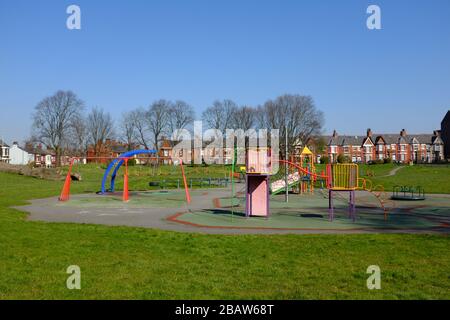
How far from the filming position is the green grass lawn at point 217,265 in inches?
243

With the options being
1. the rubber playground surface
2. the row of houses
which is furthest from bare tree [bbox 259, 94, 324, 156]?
the rubber playground surface

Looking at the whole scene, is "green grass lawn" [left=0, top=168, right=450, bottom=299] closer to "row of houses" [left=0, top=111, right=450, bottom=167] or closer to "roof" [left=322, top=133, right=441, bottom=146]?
"row of houses" [left=0, top=111, right=450, bottom=167]

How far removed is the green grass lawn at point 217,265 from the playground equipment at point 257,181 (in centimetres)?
531

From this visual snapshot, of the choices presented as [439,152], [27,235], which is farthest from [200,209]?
[439,152]

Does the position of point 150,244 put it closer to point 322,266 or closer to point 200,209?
point 322,266

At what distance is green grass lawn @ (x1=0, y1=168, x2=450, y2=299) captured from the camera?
616 centimetres

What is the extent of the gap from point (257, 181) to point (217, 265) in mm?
9587

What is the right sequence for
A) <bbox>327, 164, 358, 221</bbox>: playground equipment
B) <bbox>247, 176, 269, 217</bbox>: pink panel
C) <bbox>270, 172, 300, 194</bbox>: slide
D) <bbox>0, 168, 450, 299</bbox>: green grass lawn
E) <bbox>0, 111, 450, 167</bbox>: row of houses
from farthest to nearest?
<bbox>0, 111, 450, 167</bbox>: row of houses, <bbox>270, 172, 300, 194</bbox>: slide, <bbox>247, 176, 269, 217</bbox>: pink panel, <bbox>327, 164, 358, 221</bbox>: playground equipment, <bbox>0, 168, 450, 299</bbox>: green grass lawn

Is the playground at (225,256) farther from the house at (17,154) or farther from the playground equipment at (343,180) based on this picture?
the house at (17,154)

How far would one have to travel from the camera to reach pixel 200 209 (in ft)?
64.4

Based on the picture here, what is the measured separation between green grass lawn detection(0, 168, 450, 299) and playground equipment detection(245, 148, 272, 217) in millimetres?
5312

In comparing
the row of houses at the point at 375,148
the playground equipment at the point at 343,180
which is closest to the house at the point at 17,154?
the row of houses at the point at 375,148

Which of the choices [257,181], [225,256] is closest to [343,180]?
[257,181]
